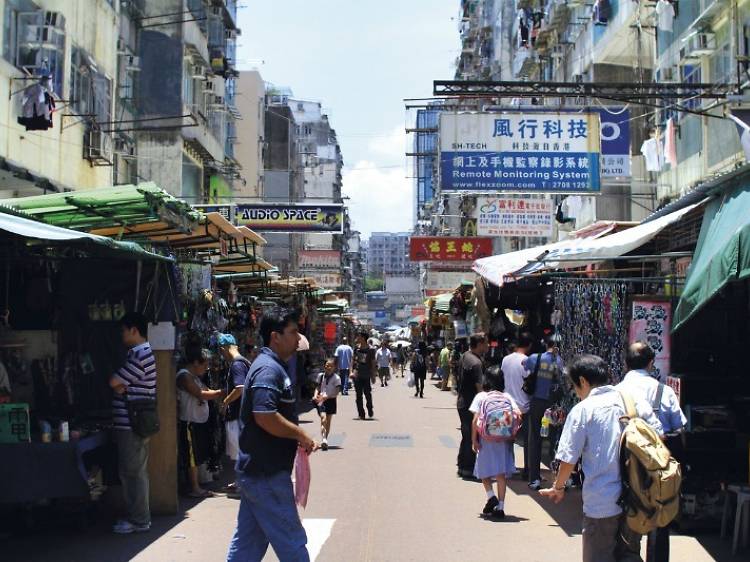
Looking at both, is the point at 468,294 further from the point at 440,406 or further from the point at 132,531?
the point at 132,531

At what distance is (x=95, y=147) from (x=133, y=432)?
1368 cm

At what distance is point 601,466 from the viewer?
5.80 m

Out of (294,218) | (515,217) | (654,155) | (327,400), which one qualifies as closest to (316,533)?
(327,400)

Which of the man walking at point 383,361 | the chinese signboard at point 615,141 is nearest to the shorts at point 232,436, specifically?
the chinese signboard at point 615,141

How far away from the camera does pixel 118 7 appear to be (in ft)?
78.2

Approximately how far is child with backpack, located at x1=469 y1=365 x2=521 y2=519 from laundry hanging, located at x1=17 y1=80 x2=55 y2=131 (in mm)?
10614

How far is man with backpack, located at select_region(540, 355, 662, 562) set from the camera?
577cm

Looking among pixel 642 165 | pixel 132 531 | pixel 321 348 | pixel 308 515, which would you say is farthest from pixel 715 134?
pixel 321 348

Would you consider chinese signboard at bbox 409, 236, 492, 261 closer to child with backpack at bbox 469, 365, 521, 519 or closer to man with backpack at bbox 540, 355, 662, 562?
child with backpack at bbox 469, 365, 521, 519

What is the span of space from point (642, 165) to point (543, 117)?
683 cm

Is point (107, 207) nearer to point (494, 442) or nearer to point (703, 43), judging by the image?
point (494, 442)

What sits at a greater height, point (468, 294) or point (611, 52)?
point (611, 52)

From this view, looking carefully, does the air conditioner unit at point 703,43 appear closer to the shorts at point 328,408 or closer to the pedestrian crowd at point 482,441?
the shorts at point 328,408

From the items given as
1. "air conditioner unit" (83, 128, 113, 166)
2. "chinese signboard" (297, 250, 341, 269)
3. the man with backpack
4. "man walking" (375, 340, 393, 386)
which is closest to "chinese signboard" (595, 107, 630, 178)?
"air conditioner unit" (83, 128, 113, 166)
